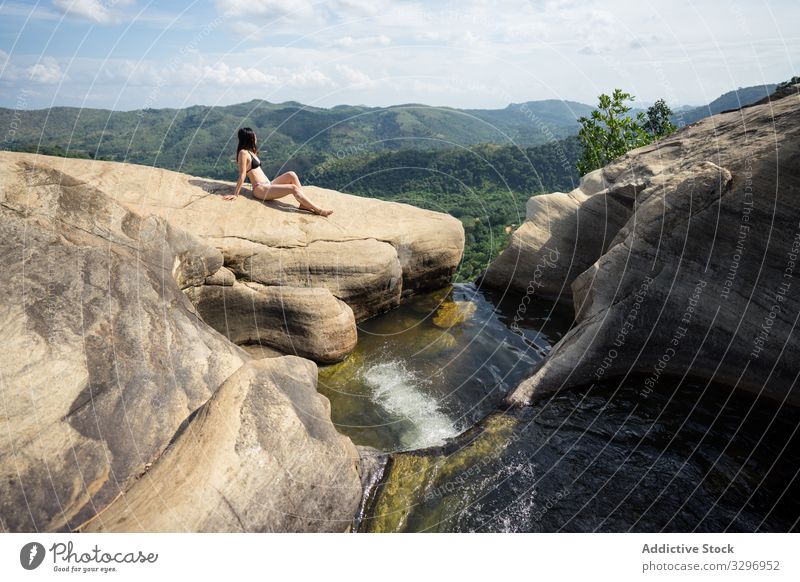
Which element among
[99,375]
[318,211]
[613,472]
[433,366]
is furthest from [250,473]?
[318,211]

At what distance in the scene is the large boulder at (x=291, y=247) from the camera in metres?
10.9

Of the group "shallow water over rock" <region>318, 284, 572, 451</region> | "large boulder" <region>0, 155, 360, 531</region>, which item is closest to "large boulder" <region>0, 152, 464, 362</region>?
"shallow water over rock" <region>318, 284, 572, 451</region>

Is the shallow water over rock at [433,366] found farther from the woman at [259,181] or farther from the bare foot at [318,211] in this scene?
the woman at [259,181]

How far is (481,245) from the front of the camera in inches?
1091

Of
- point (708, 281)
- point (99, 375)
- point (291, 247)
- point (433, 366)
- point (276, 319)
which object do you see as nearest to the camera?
point (99, 375)

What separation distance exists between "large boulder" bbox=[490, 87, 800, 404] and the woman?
7193 mm

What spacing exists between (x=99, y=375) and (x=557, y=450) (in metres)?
6.85

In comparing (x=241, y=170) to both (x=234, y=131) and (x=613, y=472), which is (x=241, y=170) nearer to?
(x=613, y=472)

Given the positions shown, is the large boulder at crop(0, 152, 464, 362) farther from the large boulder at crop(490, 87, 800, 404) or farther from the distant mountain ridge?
the distant mountain ridge

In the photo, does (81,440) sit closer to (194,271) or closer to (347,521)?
(347,521)

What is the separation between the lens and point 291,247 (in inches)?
469

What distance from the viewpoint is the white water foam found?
9024 millimetres

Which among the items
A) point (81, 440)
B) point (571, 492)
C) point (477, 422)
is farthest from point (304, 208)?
point (571, 492)

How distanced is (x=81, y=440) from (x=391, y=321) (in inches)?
326
